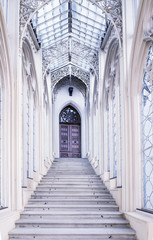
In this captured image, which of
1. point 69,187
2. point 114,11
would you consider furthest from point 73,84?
point 114,11

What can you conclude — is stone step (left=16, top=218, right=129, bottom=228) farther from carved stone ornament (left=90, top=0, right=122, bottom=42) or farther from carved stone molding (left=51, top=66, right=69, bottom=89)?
carved stone molding (left=51, top=66, right=69, bottom=89)

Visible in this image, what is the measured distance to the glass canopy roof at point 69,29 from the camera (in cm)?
1048

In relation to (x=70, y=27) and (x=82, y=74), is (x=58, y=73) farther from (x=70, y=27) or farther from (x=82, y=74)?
(x=70, y=27)

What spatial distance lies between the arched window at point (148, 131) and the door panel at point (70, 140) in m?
11.5

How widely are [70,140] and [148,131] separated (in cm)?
1199

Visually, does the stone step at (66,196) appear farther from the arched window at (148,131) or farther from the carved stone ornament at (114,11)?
the carved stone ornament at (114,11)

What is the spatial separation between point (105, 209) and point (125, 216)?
0.97 meters

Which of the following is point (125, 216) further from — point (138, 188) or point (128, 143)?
point (128, 143)

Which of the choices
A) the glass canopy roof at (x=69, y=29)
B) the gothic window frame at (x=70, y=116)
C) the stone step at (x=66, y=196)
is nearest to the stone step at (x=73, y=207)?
the stone step at (x=66, y=196)

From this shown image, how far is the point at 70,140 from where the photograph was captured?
18406mm

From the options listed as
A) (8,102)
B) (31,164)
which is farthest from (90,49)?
(8,102)

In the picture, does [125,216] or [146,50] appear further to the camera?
[125,216]

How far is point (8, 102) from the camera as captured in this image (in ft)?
24.1

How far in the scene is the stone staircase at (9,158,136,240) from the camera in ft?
21.7
